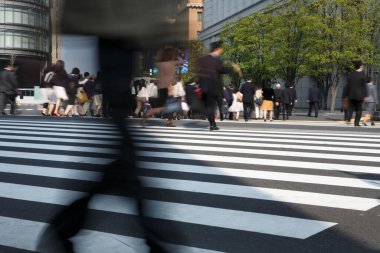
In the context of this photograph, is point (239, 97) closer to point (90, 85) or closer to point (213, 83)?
point (213, 83)

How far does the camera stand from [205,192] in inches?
197

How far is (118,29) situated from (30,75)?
274 ft

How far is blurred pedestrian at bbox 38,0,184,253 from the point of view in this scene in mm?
2322

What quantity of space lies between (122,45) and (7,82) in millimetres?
15485

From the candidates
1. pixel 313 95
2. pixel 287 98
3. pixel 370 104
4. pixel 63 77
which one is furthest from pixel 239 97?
pixel 63 77

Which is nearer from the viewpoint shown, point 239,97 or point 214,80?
point 214,80

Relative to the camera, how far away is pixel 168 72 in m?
2.55

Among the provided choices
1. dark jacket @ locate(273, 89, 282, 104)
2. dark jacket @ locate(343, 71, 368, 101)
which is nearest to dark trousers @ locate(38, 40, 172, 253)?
dark jacket @ locate(343, 71, 368, 101)

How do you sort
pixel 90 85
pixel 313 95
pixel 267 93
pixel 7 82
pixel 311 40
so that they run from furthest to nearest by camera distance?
pixel 311 40 < pixel 313 95 < pixel 267 93 < pixel 7 82 < pixel 90 85

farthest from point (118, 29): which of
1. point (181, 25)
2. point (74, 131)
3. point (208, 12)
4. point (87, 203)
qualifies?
point (208, 12)

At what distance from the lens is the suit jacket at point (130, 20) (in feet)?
7.59

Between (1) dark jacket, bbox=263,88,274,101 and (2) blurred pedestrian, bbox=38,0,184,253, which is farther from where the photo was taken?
(1) dark jacket, bbox=263,88,274,101

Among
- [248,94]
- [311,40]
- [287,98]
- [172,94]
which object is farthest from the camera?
[311,40]

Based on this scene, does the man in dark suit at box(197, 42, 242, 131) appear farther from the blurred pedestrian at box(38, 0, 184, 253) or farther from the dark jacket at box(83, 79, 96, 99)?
the blurred pedestrian at box(38, 0, 184, 253)
